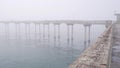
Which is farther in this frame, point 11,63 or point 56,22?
point 56,22

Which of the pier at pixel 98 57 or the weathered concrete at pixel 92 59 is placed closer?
the weathered concrete at pixel 92 59

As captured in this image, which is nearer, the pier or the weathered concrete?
the weathered concrete

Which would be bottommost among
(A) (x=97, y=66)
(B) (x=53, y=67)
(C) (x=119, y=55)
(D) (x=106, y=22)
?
(B) (x=53, y=67)

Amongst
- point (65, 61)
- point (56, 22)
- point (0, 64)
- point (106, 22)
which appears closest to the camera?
point (0, 64)

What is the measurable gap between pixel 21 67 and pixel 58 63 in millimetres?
6164

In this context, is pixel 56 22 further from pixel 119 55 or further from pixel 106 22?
pixel 119 55

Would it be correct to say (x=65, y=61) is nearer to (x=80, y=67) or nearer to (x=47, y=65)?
(x=47, y=65)

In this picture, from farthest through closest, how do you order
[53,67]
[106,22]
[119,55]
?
[106,22] → [53,67] → [119,55]

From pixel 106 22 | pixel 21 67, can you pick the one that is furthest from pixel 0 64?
pixel 106 22

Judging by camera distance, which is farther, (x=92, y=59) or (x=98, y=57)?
(x=98, y=57)

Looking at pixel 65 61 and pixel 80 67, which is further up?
pixel 80 67

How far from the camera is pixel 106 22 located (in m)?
43.9

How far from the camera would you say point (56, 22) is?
178 feet

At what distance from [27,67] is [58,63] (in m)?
5.32
